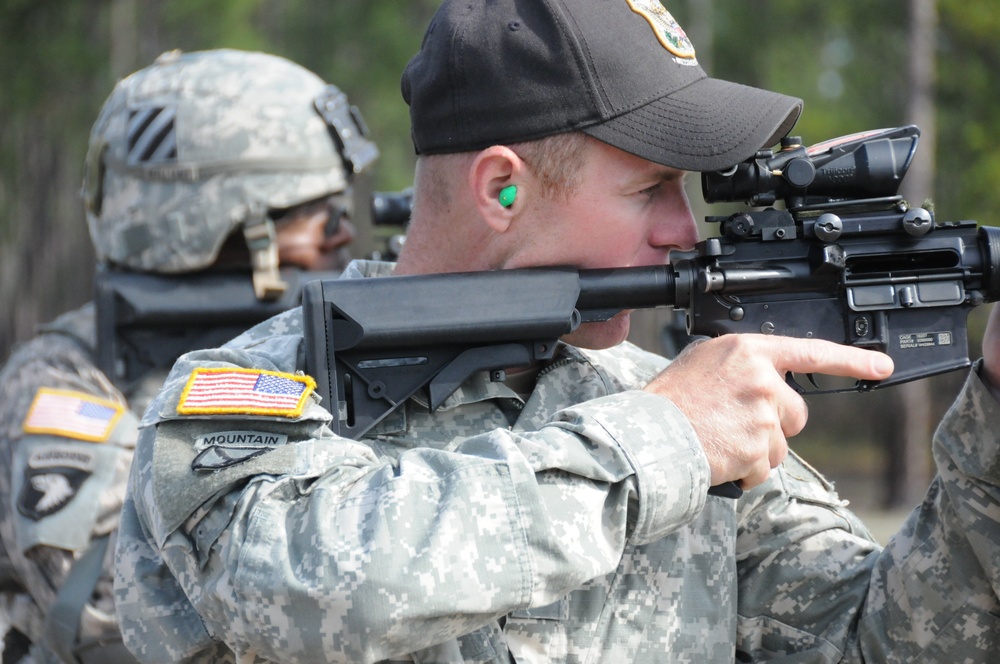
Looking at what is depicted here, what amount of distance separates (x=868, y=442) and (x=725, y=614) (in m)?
16.9

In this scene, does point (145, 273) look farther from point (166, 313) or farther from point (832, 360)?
point (832, 360)

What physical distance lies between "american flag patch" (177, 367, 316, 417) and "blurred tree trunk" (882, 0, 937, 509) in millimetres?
11302

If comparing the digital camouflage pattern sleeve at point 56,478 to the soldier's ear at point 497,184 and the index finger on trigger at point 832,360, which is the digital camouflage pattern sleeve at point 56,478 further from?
the index finger on trigger at point 832,360

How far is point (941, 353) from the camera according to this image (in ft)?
7.80

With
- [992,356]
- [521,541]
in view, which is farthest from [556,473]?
[992,356]

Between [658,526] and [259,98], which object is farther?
[259,98]

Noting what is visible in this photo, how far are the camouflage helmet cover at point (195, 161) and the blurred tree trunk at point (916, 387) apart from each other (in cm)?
928

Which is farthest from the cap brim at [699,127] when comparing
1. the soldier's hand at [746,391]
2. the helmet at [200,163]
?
the helmet at [200,163]

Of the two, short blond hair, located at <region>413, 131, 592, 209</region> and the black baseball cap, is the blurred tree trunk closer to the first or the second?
the black baseball cap

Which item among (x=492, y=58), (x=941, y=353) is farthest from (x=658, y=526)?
(x=492, y=58)

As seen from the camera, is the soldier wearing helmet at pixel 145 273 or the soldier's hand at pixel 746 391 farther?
the soldier wearing helmet at pixel 145 273

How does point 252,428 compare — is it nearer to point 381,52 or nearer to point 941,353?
point 941,353

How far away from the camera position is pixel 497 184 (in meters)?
2.36

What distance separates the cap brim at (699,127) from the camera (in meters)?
2.27
